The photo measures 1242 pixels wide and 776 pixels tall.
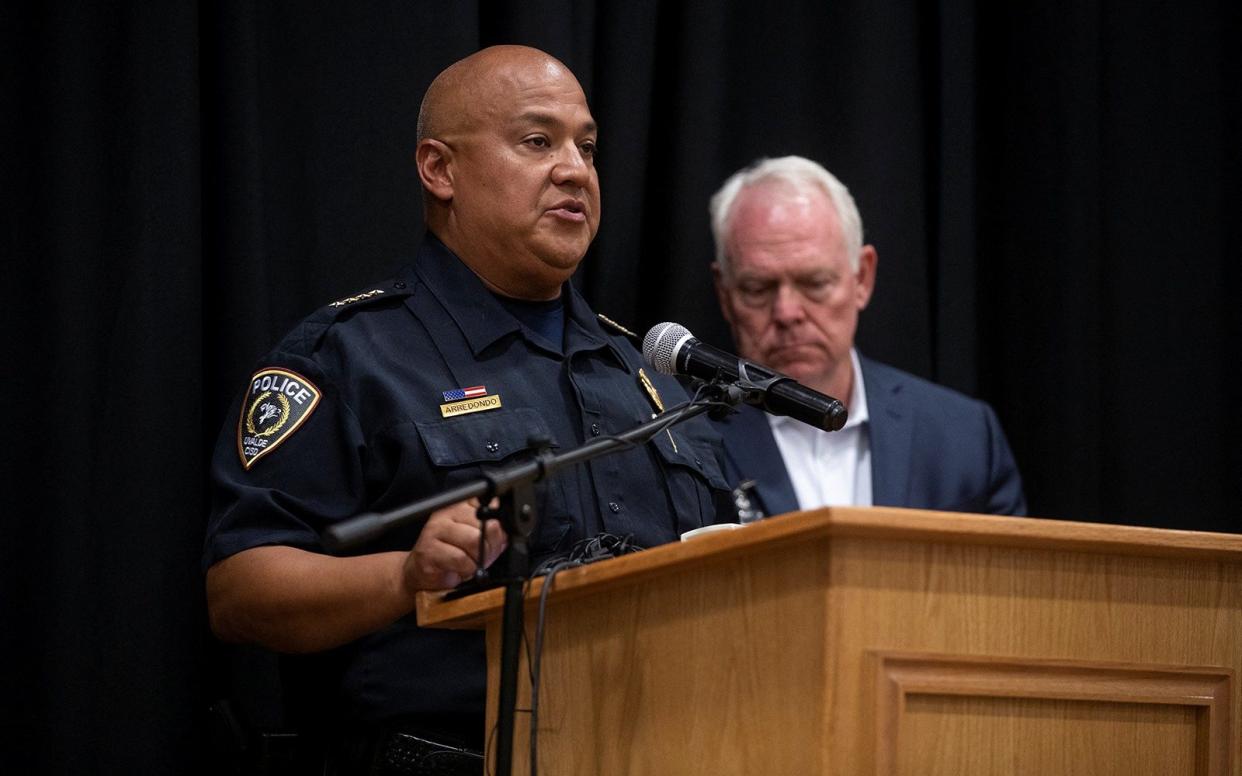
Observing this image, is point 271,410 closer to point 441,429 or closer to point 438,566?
point 441,429

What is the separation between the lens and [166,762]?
2.43 metres

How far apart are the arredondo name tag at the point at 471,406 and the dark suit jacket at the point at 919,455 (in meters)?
1.03

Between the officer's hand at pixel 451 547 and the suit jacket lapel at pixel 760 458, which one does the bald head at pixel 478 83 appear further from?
the suit jacket lapel at pixel 760 458

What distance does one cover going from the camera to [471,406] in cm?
214

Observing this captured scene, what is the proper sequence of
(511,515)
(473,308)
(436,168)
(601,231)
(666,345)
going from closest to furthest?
1. (511,515)
2. (666,345)
3. (473,308)
4. (436,168)
5. (601,231)

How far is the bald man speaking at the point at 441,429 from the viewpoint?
1.96 meters

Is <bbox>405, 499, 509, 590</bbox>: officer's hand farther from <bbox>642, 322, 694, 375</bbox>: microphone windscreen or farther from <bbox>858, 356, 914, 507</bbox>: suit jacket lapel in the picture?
<bbox>858, 356, 914, 507</bbox>: suit jacket lapel

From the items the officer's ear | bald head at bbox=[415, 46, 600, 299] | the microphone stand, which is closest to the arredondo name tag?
bald head at bbox=[415, 46, 600, 299]

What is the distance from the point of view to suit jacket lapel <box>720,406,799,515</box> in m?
3.09

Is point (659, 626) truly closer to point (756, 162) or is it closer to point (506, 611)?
point (506, 611)

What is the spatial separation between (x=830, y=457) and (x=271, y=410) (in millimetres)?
1539

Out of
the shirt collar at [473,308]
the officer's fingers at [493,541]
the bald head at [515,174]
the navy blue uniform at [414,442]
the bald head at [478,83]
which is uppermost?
the bald head at [478,83]

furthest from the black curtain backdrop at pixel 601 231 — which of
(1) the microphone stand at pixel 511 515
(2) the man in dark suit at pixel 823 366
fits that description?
(1) the microphone stand at pixel 511 515

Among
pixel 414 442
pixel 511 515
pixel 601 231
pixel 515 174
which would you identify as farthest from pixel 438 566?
pixel 601 231
